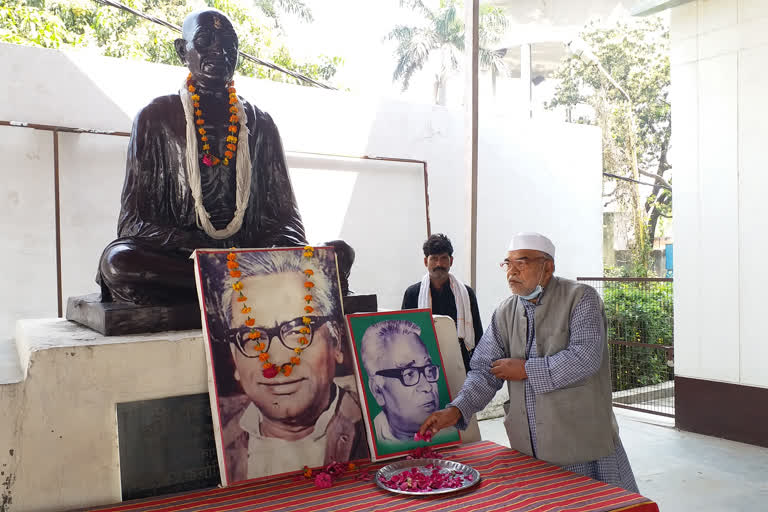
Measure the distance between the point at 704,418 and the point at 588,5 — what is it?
518 centimetres

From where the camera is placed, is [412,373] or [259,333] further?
[412,373]

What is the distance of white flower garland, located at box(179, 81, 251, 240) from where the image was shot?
2.82m

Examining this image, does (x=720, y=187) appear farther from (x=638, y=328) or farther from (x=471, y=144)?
(x=638, y=328)

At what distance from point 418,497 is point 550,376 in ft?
1.96

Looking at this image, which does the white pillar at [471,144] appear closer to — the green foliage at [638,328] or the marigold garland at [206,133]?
the green foliage at [638,328]

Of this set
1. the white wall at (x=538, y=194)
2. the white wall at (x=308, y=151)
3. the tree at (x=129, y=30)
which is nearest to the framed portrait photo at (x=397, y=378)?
the white wall at (x=308, y=151)

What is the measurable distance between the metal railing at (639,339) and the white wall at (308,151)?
80 centimetres

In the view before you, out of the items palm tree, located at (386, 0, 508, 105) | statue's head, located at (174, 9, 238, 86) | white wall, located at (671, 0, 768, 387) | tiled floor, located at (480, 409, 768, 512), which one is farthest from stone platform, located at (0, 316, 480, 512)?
palm tree, located at (386, 0, 508, 105)

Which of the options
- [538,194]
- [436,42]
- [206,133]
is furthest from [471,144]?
[436,42]

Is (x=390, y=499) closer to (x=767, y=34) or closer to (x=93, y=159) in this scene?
(x=93, y=159)

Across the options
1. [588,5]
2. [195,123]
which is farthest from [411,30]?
[195,123]

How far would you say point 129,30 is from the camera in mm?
12047

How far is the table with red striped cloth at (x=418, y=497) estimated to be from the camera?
1.77 metres

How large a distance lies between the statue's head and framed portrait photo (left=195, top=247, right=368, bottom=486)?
1144 millimetres
